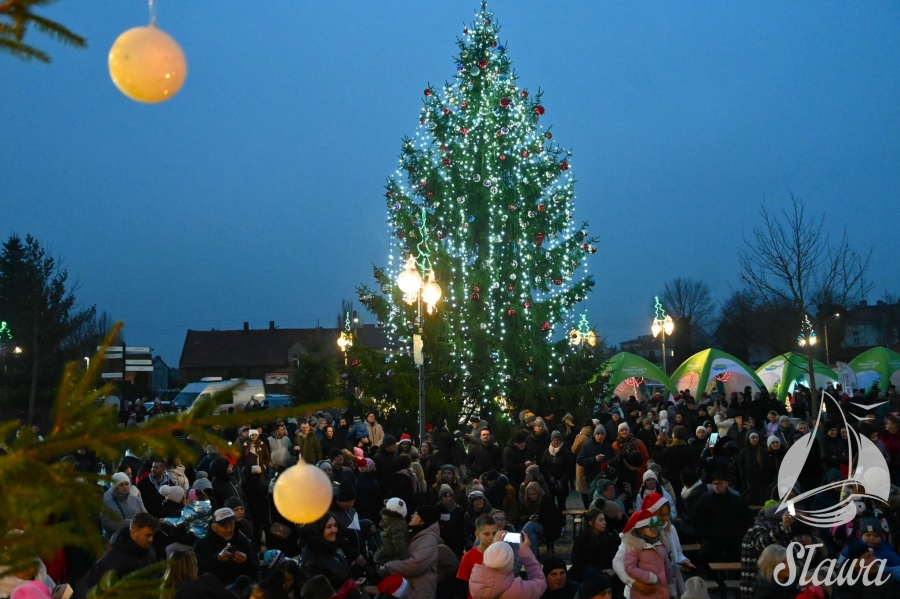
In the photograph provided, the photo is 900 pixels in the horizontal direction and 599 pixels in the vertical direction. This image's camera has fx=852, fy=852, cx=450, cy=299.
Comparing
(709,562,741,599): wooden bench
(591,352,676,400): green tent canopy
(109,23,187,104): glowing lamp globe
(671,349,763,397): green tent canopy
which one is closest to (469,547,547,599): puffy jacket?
(709,562,741,599): wooden bench

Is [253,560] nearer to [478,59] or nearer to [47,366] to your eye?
[478,59]

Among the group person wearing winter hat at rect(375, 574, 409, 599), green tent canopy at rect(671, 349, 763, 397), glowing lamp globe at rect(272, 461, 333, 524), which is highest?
green tent canopy at rect(671, 349, 763, 397)

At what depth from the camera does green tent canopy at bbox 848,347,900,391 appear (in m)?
34.0

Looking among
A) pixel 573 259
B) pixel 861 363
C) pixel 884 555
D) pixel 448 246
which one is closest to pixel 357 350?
pixel 448 246

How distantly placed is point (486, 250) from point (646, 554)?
→ 15.1m

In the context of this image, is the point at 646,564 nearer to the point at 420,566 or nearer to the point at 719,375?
the point at 420,566

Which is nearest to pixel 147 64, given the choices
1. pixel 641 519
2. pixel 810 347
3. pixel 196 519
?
pixel 641 519

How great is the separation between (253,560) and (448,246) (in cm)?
1473

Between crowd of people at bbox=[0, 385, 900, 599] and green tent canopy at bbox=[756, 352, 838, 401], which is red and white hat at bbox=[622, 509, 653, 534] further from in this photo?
green tent canopy at bbox=[756, 352, 838, 401]

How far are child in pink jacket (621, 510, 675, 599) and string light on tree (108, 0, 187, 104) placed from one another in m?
6.11

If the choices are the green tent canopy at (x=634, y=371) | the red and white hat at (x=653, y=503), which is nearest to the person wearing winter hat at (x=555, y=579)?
the red and white hat at (x=653, y=503)

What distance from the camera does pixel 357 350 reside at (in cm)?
2195

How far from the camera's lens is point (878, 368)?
113 ft

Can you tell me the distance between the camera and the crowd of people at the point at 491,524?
22.5 feet
